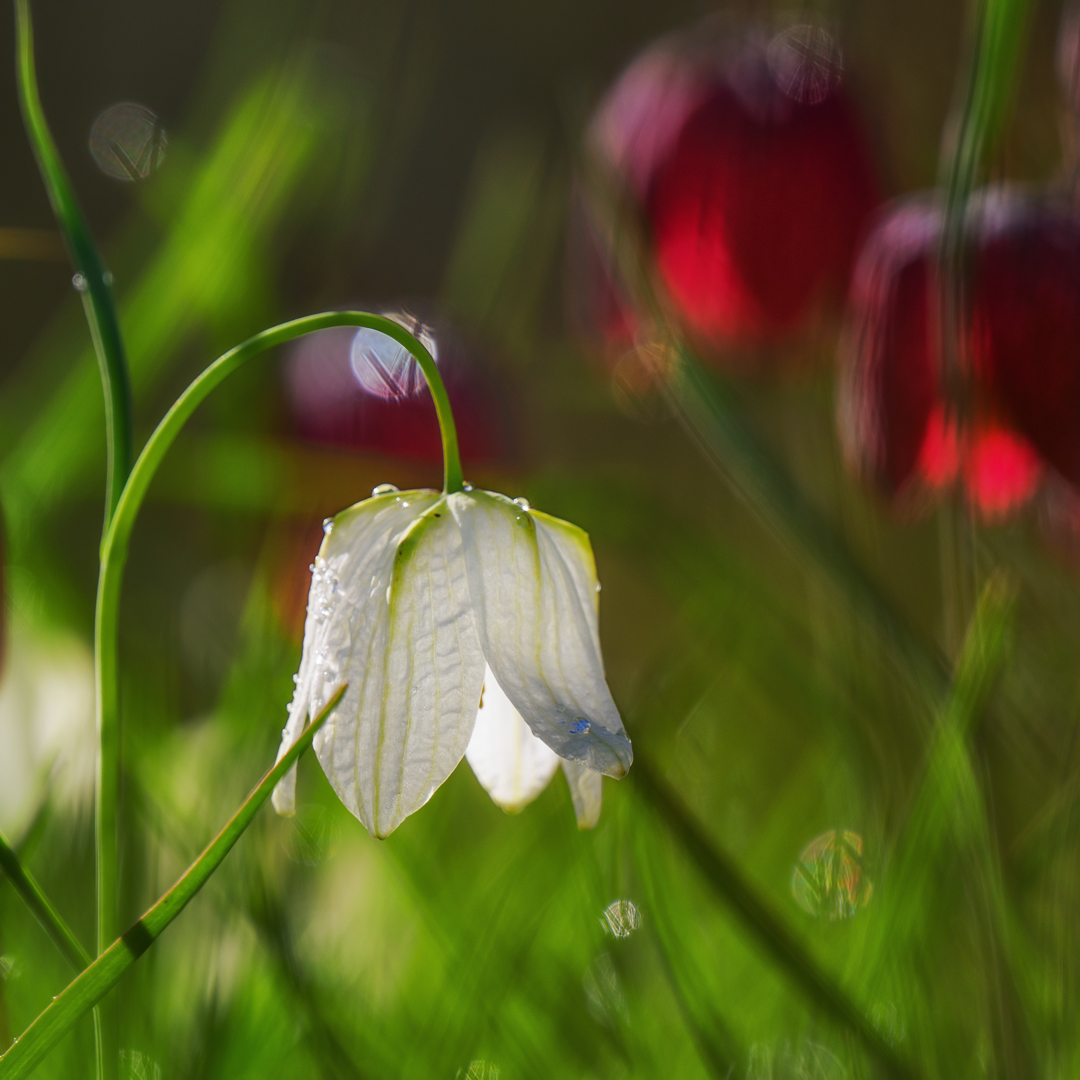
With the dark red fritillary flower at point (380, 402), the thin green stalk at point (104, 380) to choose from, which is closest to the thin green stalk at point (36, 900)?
the thin green stalk at point (104, 380)

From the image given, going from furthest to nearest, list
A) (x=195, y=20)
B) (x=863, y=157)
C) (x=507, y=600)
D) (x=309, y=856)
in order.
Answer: (x=195, y=20) → (x=863, y=157) → (x=309, y=856) → (x=507, y=600)

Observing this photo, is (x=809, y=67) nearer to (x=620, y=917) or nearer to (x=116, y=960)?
(x=620, y=917)

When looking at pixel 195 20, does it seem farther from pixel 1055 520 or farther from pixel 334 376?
pixel 1055 520

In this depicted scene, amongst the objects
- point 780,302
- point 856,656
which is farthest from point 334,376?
point 856,656

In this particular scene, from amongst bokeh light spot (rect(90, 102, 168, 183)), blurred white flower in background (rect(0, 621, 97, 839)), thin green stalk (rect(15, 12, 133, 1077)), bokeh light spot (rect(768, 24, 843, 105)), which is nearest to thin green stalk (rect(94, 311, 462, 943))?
thin green stalk (rect(15, 12, 133, 1077))

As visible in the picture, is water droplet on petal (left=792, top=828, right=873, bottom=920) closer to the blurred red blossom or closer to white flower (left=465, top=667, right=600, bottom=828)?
white flower (left=465, top=667, right=600, bottom=828)

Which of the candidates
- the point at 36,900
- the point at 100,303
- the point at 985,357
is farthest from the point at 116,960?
the point at 985,357
